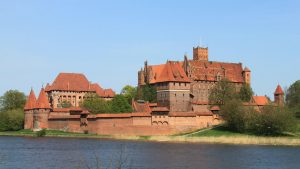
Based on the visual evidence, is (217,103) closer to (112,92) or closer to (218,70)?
(218,70)

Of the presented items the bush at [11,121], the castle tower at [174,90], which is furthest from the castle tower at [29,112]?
the castle tower at [174,90]

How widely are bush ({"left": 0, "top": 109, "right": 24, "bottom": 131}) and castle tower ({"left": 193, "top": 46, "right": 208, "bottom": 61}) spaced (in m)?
30.4

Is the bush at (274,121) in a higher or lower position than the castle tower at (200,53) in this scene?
lower

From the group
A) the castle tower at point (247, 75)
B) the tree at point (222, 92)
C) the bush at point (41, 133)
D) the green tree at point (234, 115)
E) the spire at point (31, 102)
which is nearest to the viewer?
the green tree at point (234, 115)

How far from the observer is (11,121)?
63.1m

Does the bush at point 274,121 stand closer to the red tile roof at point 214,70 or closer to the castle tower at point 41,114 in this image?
the red tile roof at point 214,70

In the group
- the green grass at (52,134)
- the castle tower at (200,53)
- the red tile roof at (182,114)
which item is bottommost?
the green grass at (52,134)

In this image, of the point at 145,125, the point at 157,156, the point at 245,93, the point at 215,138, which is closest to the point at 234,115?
the point at 215,138

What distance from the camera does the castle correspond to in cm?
5203

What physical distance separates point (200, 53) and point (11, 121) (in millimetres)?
32468

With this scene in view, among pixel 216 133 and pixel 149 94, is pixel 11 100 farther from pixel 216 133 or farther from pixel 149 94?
pixel 216 133

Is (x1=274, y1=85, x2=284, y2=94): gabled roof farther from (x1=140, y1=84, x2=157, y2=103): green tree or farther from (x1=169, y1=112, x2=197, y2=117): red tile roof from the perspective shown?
(x1=169, y1=112, x2=197, y2=117): red tile roof

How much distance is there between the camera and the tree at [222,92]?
2400 inches

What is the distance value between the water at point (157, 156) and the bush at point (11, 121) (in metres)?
22.5
